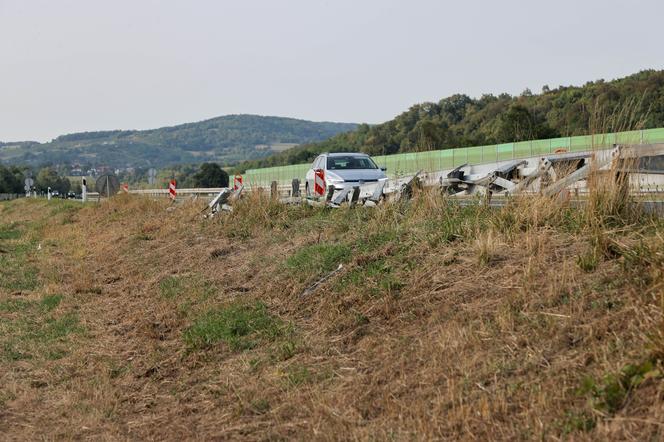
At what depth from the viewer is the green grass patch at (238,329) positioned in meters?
7.43

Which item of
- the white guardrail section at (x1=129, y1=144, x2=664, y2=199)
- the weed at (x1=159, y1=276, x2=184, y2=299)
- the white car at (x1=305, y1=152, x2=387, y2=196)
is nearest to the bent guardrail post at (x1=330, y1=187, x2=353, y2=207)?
the white guardrail section at (x1=129, y1=144, x2=664, y2=199)

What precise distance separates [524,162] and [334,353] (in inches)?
224

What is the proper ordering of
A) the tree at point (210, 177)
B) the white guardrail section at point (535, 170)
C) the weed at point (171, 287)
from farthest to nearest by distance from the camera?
the tree at point (210, 177) < the weed at point (171, 287) < the white guardrail section at point (535, 170)

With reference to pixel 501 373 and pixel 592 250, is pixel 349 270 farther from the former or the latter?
pixel 501 373

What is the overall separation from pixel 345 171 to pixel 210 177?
55.9 m

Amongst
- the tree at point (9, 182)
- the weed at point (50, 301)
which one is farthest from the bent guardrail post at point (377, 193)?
the tree at point (9, 182)

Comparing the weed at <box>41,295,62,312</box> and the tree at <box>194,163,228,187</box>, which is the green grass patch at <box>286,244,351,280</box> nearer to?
the weed at <box>41,295,62,312</box>

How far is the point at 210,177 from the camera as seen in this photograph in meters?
73.4

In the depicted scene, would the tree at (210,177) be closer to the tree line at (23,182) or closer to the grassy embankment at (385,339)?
the tree line at (23,182)

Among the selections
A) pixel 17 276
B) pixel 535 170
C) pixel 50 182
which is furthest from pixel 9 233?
pixel 50 182

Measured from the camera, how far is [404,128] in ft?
233

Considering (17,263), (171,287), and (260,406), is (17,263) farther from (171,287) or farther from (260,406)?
(260,406)

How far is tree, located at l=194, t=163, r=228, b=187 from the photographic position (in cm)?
7242

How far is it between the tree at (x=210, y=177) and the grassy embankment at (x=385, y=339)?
61.4 metres
